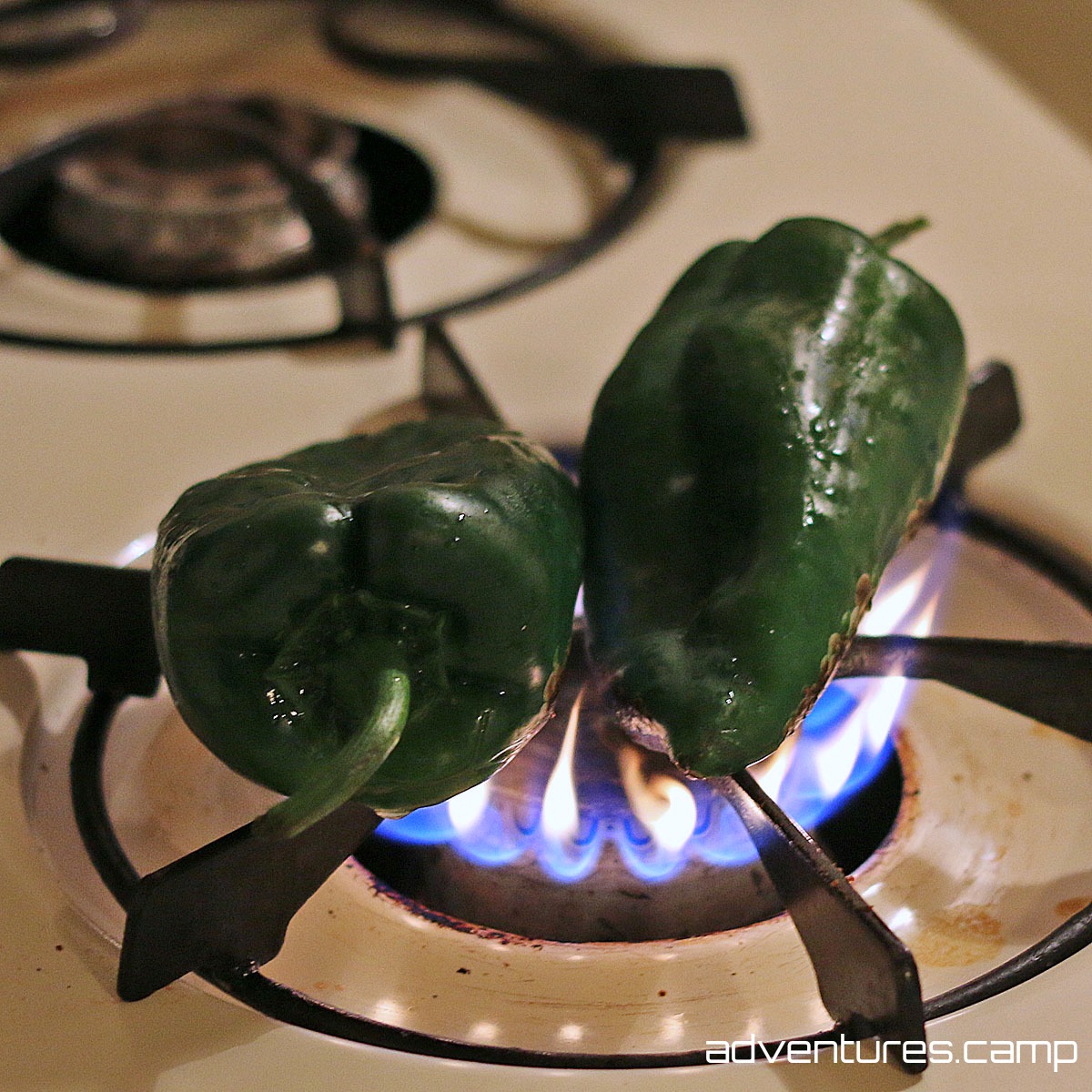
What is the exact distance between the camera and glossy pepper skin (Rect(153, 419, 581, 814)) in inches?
16.9

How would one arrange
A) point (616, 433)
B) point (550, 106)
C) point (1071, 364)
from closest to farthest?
1. point (616, 433)
2. point (1071, 364)
3. point (550, 106)

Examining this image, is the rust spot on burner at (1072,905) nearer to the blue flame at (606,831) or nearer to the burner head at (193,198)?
the blue flame at (606,831)

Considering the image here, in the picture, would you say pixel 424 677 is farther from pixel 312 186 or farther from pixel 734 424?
pixel 312 186

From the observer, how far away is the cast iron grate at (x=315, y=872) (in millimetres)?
405

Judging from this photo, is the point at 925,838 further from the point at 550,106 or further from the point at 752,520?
the point at 550,106

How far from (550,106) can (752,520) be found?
24.5 inches

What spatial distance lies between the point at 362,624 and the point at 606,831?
14cm

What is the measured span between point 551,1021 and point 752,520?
0.63ft

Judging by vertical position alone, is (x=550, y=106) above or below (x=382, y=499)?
below

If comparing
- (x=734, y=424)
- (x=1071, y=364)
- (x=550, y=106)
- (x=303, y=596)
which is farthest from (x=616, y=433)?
(x=550, y=106)

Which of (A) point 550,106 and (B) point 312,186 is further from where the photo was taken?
(A) point 550,106

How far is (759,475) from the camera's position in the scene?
50 centimetres

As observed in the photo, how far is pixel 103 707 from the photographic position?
54 centimetres

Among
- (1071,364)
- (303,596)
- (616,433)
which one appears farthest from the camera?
(1071,364)
